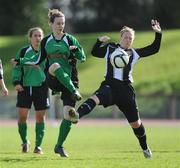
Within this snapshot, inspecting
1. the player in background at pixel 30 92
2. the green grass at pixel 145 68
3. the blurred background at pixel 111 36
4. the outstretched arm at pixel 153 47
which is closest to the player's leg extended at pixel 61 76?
the outstretched arm at pixel 153 47

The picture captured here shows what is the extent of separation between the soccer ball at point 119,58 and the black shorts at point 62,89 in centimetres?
84

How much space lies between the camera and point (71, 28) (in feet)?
205

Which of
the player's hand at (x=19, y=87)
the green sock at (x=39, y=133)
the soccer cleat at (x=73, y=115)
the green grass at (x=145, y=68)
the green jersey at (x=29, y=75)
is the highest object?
the soccer cleat at (x=73, y=115)

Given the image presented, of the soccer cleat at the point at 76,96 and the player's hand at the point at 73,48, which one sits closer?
the soccer cleat at the point at 76,96

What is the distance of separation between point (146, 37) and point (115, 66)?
3665 cm

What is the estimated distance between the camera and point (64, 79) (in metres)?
11.2

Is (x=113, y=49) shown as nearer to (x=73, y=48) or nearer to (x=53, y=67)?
(x=73, y=48)

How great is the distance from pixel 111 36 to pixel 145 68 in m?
6.24

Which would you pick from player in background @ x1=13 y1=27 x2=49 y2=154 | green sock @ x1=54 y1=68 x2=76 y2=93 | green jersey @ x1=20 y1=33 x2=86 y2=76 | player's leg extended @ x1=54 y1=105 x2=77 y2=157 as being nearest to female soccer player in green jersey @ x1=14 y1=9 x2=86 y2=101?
green jersey @ x1=20 y1=33 x2=86 y2=76

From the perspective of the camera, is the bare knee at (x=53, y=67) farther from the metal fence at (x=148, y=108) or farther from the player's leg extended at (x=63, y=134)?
the metal fence at (x=148, y=108)

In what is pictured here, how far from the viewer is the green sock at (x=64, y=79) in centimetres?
1123

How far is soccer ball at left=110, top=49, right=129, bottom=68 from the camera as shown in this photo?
11.3m

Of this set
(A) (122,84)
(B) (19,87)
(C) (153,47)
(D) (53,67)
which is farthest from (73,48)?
(B) (19,87)

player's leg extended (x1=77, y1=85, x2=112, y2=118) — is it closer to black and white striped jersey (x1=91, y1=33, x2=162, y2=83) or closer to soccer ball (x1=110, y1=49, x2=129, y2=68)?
black and white striped jersey (x1=91, y1=33, x2=162, y2=83)
